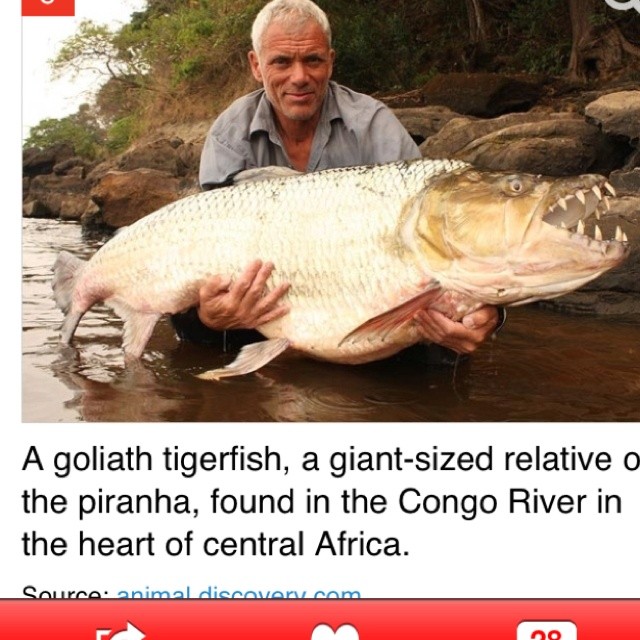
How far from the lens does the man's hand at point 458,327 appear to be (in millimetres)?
2719

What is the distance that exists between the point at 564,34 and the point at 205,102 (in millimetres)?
7373

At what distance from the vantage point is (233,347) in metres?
3.52

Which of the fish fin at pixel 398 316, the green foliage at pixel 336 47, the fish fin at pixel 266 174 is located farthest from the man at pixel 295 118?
the green foliage at pixel 336 47

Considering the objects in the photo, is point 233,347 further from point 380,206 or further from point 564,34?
point 564,34

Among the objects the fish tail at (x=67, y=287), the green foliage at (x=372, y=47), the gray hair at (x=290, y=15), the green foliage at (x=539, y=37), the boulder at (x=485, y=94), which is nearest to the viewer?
the fish tail at (x=67, y=287)

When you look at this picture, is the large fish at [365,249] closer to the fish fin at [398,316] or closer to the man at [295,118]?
the fish fin at [398,316]

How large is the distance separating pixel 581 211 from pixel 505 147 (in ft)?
13.4

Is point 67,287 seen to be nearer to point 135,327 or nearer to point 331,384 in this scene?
point 135,327

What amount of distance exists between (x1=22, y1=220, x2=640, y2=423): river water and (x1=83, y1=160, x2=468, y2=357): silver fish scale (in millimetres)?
247

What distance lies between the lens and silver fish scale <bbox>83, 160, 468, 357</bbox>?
2676 mm

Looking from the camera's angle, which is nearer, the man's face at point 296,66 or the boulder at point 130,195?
the man's face at point 296,66

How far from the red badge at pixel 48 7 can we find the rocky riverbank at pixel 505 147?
10.5ft

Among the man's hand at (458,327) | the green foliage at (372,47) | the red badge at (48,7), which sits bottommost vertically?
the man's hand at (458,327)

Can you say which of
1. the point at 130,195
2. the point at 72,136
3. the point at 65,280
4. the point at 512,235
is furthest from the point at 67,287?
the point at 72,136
